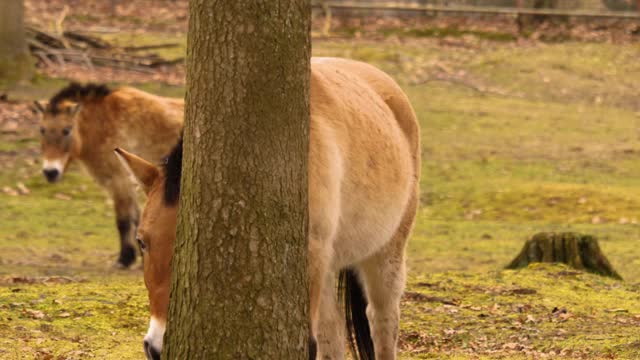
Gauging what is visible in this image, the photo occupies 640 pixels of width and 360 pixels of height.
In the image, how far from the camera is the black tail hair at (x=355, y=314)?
295 inches

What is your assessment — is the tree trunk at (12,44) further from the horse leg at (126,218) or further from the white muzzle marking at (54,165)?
the horse leg at (126,218)

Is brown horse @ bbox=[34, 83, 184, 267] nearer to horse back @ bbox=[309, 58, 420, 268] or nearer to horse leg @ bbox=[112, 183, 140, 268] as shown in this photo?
horse leg @ bbox=[112, 183, 140, 268]

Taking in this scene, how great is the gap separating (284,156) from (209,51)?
19.9 inches

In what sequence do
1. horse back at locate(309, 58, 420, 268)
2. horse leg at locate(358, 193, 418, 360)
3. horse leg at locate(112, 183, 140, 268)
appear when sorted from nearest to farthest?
horse back at locate(309, 58, 420, 268) < horse leg at locate(358, 193, 418, 360) < horse leg at locate(112, 183, 140, 268)

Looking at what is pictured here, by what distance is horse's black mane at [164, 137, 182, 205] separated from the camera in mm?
5832

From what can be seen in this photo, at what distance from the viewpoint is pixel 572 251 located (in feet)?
38.4

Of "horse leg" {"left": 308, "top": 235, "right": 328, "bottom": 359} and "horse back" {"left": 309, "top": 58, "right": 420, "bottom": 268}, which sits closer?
"horse leg" {"left": 308, "top": 235, "right": 328, "bottom": 359}

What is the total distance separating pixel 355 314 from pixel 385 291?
0.28 meters

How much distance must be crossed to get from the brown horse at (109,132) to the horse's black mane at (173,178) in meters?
7.88

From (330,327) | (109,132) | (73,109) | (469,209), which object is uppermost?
(330,327)

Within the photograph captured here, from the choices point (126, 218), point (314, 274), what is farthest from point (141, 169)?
point (126, 218)

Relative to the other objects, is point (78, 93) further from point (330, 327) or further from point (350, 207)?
point (350, 207)

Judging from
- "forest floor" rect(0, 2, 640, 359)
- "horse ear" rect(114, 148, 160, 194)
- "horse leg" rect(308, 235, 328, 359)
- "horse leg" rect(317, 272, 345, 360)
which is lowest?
"forest floor" rect(0, 2, 640, 359)

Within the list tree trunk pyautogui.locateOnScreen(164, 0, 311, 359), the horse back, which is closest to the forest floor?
the horse back
